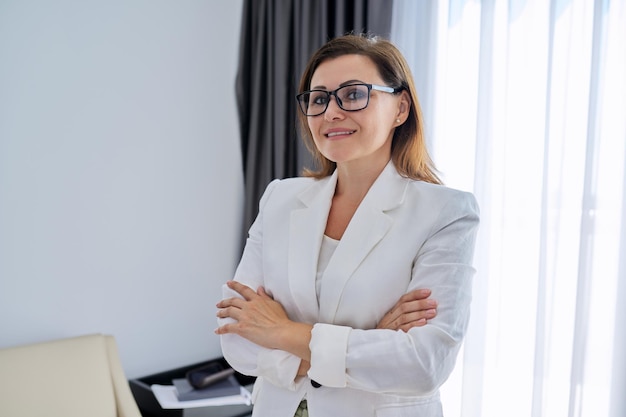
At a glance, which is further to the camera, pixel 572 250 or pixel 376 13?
pixel 376 13

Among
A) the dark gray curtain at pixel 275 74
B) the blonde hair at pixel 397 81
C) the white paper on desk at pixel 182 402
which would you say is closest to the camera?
the blonde hair at pixel 397 81

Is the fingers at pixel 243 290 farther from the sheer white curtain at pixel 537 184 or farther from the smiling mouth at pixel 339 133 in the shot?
the sheer white curtain at pixel 537 184

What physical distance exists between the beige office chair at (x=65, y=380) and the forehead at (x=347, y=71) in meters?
1.48

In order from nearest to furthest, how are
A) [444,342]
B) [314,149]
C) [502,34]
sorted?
[444,342] → [314,149] → [502,34]

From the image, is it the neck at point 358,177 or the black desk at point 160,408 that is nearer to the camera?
the neck at point 358,177

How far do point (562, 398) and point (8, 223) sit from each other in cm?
215

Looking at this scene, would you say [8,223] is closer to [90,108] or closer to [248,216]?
[90,108]

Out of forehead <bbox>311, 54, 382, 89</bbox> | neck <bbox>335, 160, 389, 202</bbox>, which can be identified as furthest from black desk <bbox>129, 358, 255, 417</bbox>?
forehead <bbox>311, 54, 382, 89</bbox>

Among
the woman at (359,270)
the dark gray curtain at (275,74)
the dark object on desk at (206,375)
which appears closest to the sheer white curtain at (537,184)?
the dark gray curtain at (275,74)

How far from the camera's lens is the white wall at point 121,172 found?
208 cm

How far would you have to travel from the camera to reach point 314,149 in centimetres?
160

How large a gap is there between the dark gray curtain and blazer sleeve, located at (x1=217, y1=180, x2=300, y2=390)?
3.94ft

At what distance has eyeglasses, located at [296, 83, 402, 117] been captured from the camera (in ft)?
4.14

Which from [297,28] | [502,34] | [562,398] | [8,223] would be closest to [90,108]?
[8,223]
